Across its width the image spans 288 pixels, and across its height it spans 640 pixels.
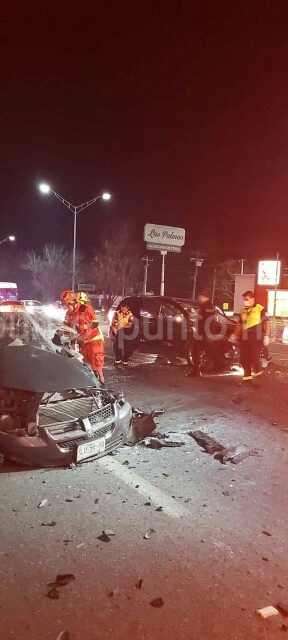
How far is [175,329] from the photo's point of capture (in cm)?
1198

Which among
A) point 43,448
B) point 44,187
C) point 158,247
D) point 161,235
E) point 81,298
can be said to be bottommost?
point 43,448

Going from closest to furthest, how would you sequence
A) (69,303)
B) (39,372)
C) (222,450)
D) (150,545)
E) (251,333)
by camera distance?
(150,545)
(39,372)
(222,450)
(69,303)
(251,333)

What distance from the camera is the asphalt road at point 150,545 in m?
2.82

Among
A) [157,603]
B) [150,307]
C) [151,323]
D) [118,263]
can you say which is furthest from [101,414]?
[118,263]

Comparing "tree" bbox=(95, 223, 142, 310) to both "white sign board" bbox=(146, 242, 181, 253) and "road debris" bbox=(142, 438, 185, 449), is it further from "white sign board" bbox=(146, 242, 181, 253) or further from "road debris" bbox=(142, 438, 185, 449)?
"road debris" bbox=(142, 438, 185, 449)

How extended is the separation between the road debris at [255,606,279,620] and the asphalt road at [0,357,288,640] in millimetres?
39

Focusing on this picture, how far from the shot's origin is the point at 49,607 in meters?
2.91

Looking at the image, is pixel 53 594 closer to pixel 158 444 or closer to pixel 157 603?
pixel 157 603

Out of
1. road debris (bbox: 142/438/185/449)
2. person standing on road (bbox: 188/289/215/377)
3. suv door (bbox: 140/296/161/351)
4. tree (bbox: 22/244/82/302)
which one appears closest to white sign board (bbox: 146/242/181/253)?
suv door (bbox: 140/296/161/351)

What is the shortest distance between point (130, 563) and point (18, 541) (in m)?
0.88

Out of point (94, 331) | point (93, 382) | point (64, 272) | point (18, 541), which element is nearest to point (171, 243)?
point (94, 331)

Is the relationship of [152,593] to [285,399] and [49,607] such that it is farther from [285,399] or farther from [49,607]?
[285,399]

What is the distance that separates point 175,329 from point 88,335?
3616mm

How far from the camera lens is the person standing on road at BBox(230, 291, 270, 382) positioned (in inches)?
383
